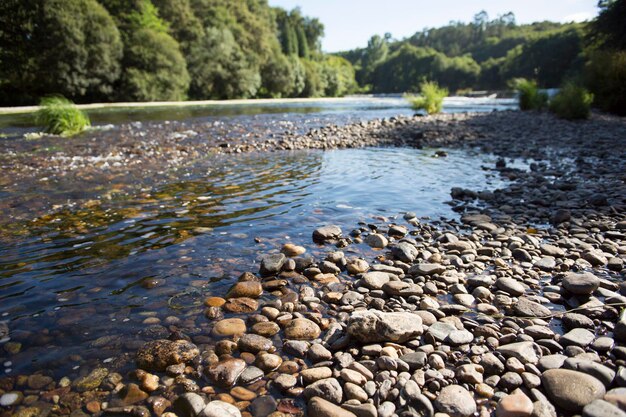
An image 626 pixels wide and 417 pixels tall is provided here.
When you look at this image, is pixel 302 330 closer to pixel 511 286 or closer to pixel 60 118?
pixel 511 286

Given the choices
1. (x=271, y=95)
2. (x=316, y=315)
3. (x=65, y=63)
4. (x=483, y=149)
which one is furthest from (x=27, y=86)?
(x=316, y=315)

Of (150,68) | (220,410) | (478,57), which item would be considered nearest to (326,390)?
(220,410)

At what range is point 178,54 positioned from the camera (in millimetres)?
48062

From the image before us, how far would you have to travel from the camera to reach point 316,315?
3.26m

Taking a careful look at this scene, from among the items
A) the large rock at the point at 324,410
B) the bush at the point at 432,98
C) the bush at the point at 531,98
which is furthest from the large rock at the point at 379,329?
the bush at the point at 531,98

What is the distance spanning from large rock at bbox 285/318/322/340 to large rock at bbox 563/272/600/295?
2.39m

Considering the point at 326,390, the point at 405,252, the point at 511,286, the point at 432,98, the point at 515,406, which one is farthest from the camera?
the point at 432,98

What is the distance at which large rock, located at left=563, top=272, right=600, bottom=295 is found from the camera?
3406 millimetres

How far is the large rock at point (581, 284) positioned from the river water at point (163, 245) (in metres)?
2.16

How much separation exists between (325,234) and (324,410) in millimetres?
2998

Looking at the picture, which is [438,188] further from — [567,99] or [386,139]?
[567,99]

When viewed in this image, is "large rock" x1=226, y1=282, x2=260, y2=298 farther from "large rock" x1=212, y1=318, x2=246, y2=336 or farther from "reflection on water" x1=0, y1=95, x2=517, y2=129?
"reflection on water" x1=0, y1=95, x2=517, y2=129

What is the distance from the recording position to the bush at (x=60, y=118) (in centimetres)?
1605

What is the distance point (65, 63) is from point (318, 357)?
47182 millimetres
